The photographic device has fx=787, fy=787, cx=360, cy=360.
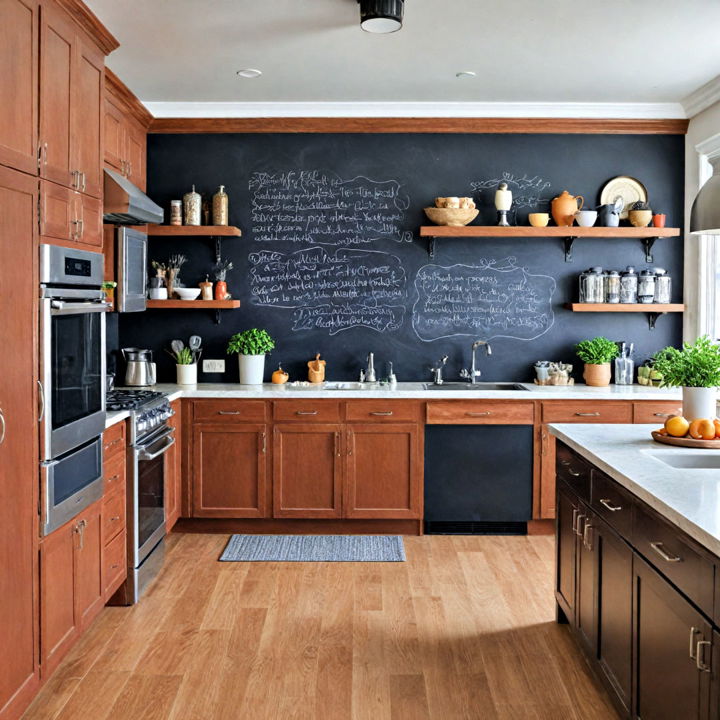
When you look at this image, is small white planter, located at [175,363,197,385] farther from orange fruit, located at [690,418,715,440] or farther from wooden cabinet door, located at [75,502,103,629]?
orange fruit, located at [690,418,715,440]

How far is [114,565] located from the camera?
3588 millimetres

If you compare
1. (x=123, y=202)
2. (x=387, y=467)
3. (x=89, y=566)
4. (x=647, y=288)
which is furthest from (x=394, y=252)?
(x=89, y=566)

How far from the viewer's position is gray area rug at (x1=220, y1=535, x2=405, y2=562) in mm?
4449

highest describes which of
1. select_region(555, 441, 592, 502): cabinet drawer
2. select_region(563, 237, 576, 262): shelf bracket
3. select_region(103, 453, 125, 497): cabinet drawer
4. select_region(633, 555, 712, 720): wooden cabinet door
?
select_region(563, 237, 576, 262): shelf bracket

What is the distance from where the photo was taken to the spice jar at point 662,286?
17.2ft

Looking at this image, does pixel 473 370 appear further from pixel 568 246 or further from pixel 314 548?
pixel 314 548

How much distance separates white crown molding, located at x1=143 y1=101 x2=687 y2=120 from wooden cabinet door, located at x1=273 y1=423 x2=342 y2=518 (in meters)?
2.08

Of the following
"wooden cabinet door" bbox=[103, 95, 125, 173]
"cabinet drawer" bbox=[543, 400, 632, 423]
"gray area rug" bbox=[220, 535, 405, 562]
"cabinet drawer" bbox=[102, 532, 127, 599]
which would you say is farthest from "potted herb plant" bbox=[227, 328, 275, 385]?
"cabinet drawer" bbox=[543, 400, 632, 423]

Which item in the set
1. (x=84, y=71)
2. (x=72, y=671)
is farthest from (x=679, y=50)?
(x=72, y=671)

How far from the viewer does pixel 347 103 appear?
16.9ft

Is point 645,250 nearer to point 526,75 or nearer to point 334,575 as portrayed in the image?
point 526,75

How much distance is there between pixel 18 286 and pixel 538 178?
377 centimetres

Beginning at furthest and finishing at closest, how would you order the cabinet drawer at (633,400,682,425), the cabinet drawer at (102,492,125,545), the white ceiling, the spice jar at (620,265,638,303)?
the spice jar at (620,265,638,303) < the cabinet drawer at (633,400,682,425) < the white ceiling < the cabinet drawer at (102,492,125,545)

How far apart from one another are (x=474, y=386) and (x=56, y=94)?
3.28 m
